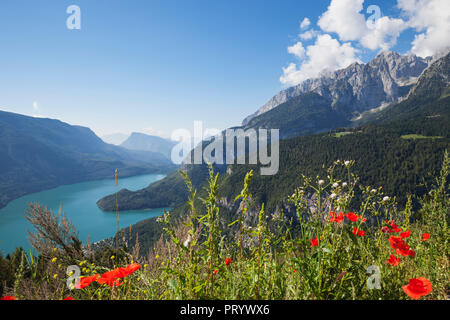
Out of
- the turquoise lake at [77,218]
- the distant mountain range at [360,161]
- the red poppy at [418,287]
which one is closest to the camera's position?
the red poppy at [418,287]

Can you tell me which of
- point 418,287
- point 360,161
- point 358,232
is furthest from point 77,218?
point 360,161

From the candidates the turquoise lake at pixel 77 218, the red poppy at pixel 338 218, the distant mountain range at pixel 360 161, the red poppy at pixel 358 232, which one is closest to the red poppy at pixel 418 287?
the red poppy at pixel 358 232

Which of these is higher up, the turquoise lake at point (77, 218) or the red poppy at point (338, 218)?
the red poppy at point (338, 218)

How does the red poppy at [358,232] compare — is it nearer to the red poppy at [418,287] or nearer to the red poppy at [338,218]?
the red poppy at [338,218]

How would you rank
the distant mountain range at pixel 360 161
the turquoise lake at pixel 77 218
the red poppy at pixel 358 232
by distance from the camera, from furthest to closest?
1. the distant mountain range at pixel 360 161
2. the turquoise lake at pixel 77 218
3. the red poppy at pixel 358 232

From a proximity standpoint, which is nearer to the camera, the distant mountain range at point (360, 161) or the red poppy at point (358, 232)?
the red poppy at point (358, 232)

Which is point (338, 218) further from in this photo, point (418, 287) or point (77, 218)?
point (77, 218)

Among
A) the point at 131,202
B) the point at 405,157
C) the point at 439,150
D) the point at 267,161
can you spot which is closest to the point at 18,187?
the point at 131,202

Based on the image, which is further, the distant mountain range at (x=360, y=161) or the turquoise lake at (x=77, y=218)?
the distant mountain range at (x=360, y=161)

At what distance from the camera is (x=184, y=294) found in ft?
5.12

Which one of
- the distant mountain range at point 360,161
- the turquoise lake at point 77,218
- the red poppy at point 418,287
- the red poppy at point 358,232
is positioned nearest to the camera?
the red poppy at point 418,287

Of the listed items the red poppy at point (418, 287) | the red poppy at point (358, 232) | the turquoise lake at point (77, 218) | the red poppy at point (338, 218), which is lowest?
the turquoise lake at point (77, 218)

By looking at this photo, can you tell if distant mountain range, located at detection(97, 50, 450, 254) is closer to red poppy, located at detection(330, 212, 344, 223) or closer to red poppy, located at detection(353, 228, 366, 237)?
red poppy, located at detection(353, 228, 366, 237)

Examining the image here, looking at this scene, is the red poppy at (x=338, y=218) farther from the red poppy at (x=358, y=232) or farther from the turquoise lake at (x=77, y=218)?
the turquoise lake at (x=77, y=218)
